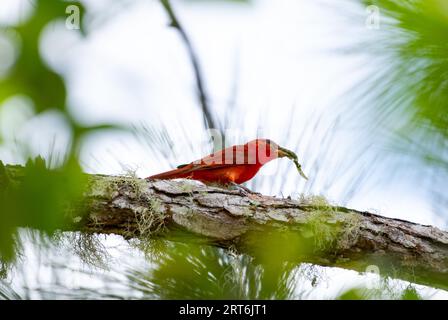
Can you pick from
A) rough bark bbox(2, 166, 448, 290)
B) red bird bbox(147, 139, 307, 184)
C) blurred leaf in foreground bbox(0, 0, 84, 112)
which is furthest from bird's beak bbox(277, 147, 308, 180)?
blurred leaf in foreground bbox(0, 0, 84, 112)

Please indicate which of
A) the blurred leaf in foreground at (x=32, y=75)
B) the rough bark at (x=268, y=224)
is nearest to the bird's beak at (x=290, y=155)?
the rough bark at (x=268, y=224)

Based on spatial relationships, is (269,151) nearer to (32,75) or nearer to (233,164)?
(233,164)

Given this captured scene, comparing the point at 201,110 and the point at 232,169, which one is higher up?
the point at 201,110

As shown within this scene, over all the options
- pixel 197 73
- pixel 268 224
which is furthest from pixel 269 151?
pixel 268 224

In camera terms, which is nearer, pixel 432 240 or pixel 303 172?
pixel 432 240
